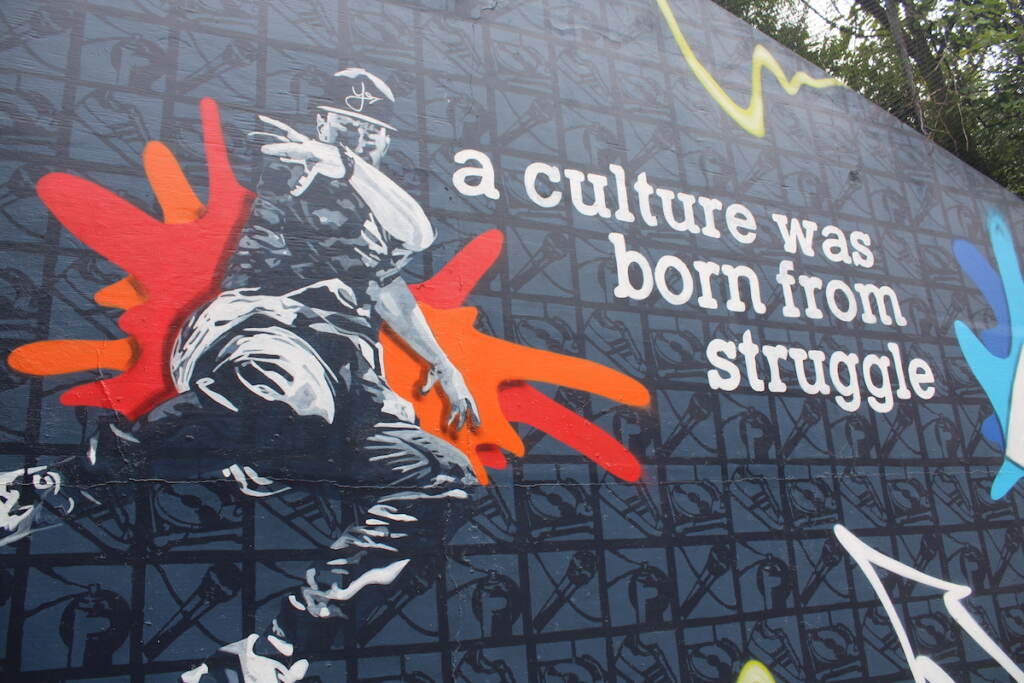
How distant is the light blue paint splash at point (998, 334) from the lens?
6.30 meters

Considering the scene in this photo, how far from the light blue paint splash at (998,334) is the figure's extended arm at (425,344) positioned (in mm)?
3987

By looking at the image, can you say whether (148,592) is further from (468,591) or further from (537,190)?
(537,190)

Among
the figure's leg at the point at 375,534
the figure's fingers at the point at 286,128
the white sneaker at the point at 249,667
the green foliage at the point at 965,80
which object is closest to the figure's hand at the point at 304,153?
the figure's fingers at the point at 286,128

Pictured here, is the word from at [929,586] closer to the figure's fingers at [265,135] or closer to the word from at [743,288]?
the word from at [743,288]

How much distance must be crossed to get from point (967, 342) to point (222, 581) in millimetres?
5363

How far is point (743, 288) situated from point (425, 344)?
2230mm

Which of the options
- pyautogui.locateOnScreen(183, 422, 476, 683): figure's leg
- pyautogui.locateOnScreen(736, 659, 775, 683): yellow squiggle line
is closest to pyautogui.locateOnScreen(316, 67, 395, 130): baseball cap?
pyautogui.locateOnScreen(183, 422, 476, 683): figure's leg

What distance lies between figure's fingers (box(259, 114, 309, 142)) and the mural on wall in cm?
1

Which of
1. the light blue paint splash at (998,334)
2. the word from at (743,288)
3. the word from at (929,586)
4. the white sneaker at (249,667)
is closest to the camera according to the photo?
the white sneaker at (249,667)

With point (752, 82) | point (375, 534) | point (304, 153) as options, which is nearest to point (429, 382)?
point (375, 534)

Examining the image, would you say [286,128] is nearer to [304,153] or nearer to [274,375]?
[304,153]

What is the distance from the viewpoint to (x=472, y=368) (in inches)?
175

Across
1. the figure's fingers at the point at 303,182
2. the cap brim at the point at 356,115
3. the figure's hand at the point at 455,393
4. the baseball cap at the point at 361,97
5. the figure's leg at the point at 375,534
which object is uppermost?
the baseball cap at the point at 361,97

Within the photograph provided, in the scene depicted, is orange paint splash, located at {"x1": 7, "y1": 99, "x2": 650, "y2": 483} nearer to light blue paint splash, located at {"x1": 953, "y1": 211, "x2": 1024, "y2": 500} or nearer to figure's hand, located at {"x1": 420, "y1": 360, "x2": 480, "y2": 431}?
figure's hand, located at {"x1": 420, "y1": 360, "x2": 480, "y2": 431}
